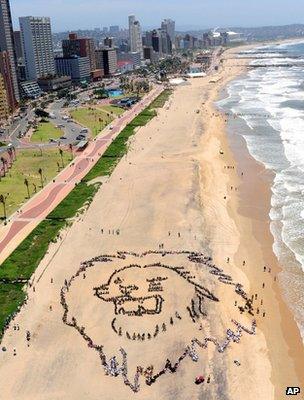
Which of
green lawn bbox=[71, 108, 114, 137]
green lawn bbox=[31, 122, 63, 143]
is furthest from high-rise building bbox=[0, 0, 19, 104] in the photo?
green lawn bbox=[31, 122, 63, 143]

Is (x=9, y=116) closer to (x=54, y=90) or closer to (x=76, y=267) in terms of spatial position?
(x=54, y=90)

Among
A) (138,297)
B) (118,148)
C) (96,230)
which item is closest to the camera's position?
(138,297)

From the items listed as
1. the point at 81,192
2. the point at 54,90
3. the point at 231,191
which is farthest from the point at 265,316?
the point at 54,90

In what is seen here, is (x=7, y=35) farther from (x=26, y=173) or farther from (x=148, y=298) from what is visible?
(x=148, y=298)

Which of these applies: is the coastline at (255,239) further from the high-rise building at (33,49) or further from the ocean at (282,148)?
the high-rise building at (33,49)

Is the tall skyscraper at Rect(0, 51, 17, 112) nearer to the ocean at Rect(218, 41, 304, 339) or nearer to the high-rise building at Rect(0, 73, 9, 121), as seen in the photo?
the high-rise building at Rect(0, 73, 9, 121)
